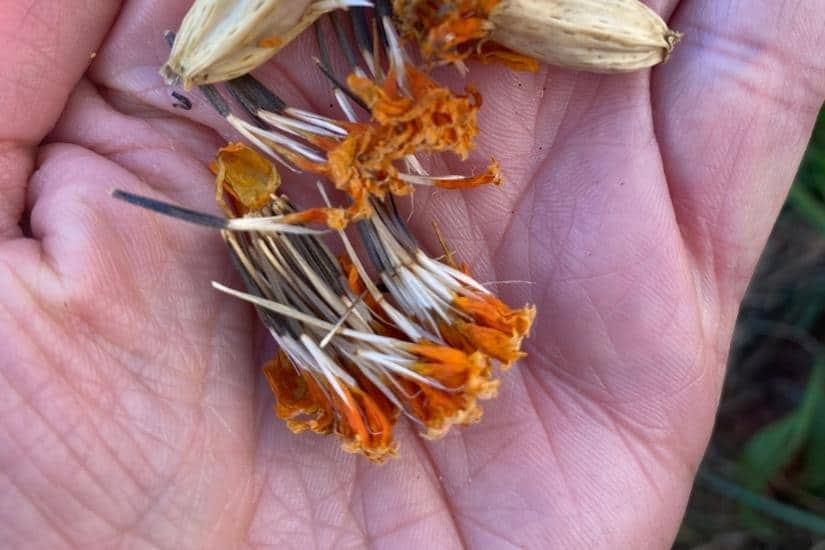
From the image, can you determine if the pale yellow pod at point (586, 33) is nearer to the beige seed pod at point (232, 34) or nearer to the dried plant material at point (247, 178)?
the beige seed pod at point (232, 34)

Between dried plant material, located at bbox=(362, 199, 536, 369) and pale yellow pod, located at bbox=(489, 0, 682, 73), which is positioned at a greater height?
pale yellow pod, located at bbox=(489, 0, 682, 73)

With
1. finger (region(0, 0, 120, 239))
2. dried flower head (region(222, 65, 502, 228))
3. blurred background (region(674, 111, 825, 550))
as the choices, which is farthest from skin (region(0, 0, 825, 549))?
blurred background (region(674, 111, 825, 550))

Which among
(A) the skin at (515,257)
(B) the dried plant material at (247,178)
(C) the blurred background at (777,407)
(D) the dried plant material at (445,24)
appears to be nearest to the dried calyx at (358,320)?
(B) the dried plant material at (247,178)

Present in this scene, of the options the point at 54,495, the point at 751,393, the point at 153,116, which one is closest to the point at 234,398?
the point at 54,495

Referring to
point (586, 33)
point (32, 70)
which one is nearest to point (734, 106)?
point (586, 33)

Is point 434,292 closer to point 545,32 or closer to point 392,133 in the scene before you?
point 392,133

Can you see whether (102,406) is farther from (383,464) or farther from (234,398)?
(383,464)

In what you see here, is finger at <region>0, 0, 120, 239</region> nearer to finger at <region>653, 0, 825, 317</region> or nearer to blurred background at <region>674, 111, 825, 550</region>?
finger at <region>653, 0, 825, 317</region>
